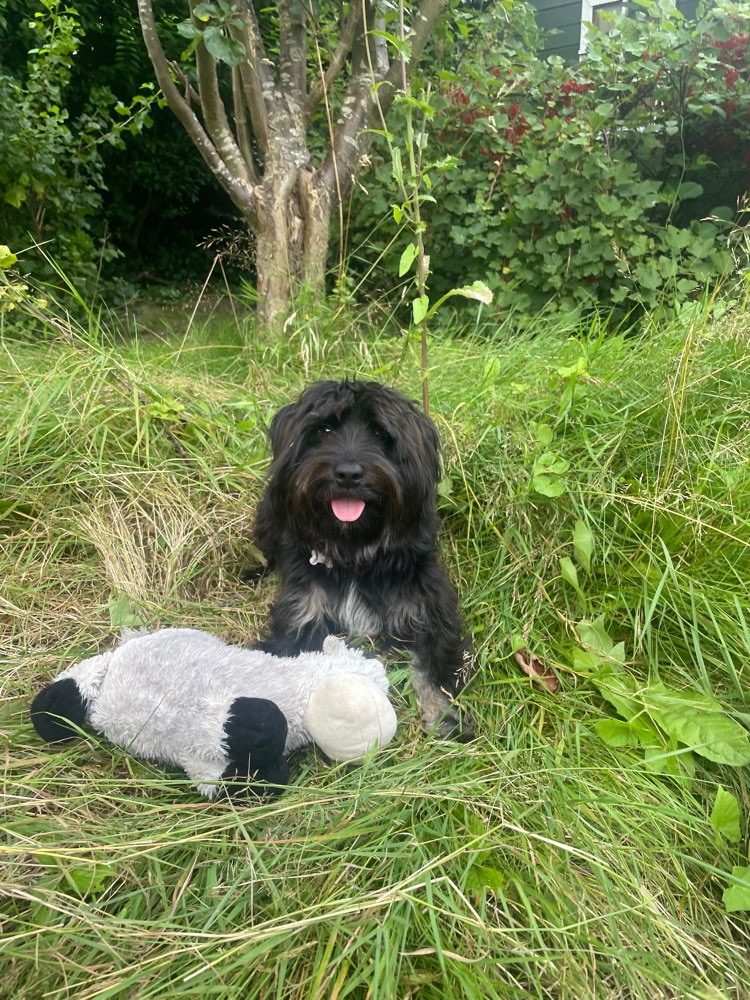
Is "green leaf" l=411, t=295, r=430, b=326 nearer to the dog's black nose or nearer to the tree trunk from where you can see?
the dog's black nose

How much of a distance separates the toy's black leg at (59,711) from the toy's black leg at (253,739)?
1.61ft

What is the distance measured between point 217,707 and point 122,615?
0.92 metres

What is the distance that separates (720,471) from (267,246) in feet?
11.0

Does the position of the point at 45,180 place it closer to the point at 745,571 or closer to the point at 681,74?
the point at 681,74

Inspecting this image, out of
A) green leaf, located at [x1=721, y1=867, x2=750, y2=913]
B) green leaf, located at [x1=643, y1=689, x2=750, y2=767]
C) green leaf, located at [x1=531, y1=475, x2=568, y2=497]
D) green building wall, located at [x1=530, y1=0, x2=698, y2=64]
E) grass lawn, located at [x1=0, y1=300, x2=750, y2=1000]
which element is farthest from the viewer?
green building wall, located at [x1=530, y1=0, x2=698, y2=64]

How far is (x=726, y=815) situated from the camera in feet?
5.46

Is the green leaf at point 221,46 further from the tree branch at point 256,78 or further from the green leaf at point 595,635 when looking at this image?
the green leaf at point 595,635

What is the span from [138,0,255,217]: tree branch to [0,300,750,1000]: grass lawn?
1.70 m

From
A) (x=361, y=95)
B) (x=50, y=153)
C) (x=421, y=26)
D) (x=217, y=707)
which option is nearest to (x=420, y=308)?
(x=217, y=707)

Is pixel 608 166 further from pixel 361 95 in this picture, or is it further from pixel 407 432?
pixel 407 432

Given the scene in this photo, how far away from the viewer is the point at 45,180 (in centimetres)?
550

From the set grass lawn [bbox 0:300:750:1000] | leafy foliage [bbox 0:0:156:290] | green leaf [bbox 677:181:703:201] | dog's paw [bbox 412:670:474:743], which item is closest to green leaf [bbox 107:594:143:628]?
grass lawn [bbox 0:300:750:1000]

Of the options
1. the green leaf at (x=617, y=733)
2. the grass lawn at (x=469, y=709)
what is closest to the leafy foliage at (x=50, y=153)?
the grass lawn at (x=469, y=709)

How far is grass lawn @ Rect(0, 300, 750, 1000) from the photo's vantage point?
136 cm
